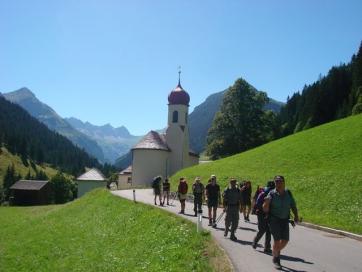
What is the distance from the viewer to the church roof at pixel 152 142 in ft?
221

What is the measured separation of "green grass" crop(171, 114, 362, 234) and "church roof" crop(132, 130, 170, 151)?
51.3 ft

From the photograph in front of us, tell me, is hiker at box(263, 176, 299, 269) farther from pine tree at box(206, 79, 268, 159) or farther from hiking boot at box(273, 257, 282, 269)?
pine tree at box(206, 79, 268, 159)

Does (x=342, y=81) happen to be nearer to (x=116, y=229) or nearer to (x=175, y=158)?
(x=175, y=158)

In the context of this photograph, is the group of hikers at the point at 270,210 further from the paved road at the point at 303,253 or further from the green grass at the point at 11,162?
the green grass at the point at 11,162

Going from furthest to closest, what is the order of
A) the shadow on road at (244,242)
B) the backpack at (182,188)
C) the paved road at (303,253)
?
1. the backpack at (182,188)
2. the shadow on road at (244,242)
3. the paved road at (303,253)

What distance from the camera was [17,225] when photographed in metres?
39.2

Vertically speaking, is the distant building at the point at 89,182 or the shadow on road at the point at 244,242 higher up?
the distant building at the point at 89,182

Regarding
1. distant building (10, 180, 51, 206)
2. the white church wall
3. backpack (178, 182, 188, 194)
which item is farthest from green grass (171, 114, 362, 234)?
distant building (10, 180, 51, 206)

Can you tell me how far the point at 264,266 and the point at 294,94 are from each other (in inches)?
4782

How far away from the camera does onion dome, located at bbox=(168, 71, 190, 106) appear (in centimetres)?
7262

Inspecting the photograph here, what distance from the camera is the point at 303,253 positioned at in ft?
47.9

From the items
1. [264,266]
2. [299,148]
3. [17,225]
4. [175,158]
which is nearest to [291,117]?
[175,158]

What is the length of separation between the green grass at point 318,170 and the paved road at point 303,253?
290 cm

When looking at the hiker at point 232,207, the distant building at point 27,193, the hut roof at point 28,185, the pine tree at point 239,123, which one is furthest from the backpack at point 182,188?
the hut roof at point 28,185
